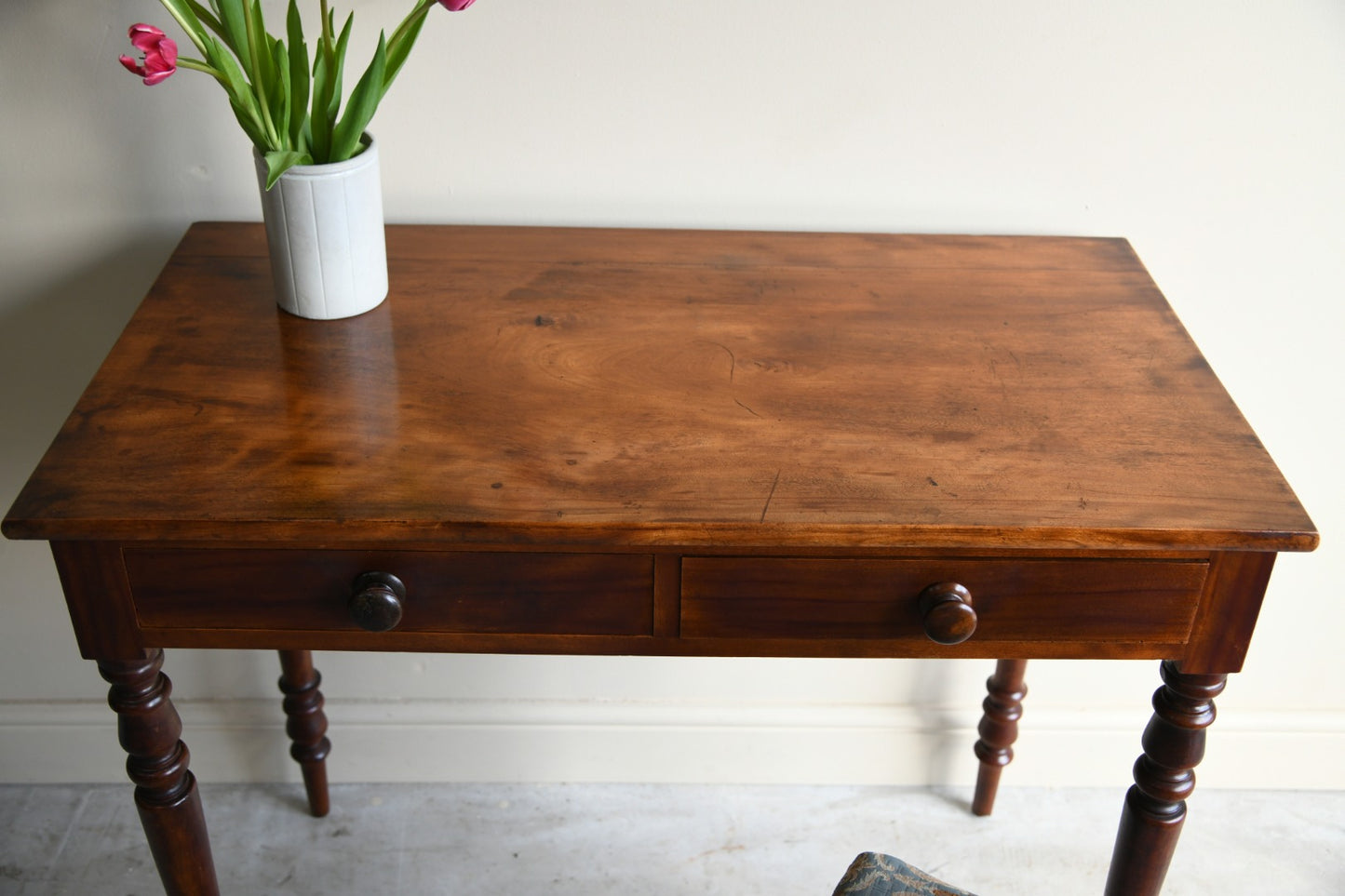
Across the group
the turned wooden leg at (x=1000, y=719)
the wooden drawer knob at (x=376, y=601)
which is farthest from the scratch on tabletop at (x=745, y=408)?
the turned wooden leg at (x=1000, y=719)

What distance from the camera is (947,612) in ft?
3.61

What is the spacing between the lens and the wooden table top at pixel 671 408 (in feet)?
3.44

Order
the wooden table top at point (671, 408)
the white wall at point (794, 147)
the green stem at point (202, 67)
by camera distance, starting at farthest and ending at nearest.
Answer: the white wall at point (794, 147) → the green stem at point (202, 67) → the wooden table top at point (671, 408)

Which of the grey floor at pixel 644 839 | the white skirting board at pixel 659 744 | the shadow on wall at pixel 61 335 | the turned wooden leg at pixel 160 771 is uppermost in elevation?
the shadow on wall at pixel 61 335

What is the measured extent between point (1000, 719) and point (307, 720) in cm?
98

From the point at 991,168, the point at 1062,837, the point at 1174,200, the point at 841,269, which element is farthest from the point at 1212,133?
the point at 1062,837

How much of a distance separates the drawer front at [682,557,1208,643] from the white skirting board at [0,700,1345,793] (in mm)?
790

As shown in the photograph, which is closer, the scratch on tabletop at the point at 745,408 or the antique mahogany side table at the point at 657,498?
the antique mahogany side table at the point at 657,498

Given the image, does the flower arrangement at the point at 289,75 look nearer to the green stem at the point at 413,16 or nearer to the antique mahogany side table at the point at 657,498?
the green stem at the point at 413,16

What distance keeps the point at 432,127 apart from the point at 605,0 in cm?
25

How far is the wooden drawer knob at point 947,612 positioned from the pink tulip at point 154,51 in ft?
2.67

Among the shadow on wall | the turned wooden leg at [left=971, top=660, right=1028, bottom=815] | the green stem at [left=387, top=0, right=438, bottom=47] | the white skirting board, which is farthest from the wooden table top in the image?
the white skirting board

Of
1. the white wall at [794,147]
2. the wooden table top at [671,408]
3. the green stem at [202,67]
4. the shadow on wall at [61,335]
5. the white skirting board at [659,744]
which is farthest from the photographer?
the white skirting board at [659,744]

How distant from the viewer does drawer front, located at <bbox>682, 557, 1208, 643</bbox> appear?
111 cm
